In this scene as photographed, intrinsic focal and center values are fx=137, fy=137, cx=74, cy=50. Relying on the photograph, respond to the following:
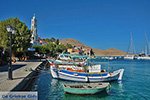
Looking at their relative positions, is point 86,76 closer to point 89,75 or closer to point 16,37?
point 89,75

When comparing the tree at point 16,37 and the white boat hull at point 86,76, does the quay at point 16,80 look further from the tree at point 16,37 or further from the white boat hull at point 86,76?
the tree at point 16,37

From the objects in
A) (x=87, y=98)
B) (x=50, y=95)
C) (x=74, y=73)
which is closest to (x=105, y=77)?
(x=74, y=73)

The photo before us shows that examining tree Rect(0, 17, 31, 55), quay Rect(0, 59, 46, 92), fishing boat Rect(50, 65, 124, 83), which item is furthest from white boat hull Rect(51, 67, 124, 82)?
tree Rect(0, 17, 31, 55)

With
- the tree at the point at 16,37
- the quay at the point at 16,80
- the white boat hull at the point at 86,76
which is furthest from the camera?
the tree at the point at 16,37

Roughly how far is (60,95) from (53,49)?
7499 cm

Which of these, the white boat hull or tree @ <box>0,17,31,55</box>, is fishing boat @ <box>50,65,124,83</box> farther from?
tree @ <box>0,17,31,55</box>

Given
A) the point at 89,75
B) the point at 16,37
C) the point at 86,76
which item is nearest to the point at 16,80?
the point at 86,76

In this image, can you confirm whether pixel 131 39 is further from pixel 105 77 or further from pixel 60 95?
pixel 60 95

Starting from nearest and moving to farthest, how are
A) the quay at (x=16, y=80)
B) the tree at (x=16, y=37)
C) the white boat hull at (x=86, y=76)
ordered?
the quay at (x=16, y=80) → the white boat hull at (x=86, y=76) → the tree at (x=16, y=37)

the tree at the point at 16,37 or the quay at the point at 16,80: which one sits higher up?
the tree at the point at 16,37

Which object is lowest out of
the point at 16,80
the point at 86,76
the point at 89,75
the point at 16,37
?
the point at 86,76

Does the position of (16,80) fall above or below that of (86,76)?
above

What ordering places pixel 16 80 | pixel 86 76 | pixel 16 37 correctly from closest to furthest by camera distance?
pixel 16 80 → pixel 86 76 → pixel 16 37

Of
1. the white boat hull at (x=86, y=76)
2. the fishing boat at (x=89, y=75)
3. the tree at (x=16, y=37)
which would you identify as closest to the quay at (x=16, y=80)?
the white boat hull at (x=86, y=76)
